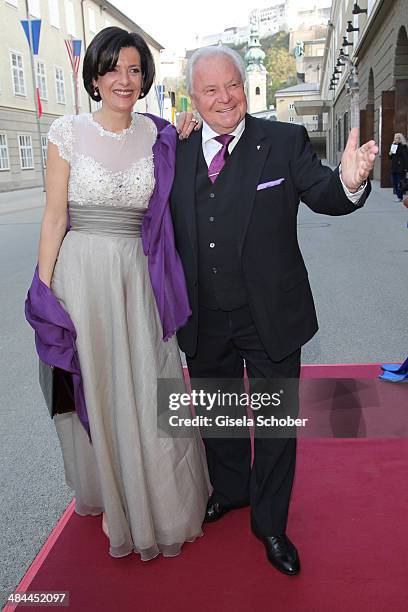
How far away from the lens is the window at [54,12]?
36.1 metres

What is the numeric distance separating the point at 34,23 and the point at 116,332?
26026 mm

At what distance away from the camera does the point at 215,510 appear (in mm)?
2838

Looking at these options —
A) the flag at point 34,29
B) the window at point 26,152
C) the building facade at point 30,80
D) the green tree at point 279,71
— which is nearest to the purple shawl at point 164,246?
the flag at point 34,29

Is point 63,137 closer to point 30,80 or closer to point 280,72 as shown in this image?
point 30,80

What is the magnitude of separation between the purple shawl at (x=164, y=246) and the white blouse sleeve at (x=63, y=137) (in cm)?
33

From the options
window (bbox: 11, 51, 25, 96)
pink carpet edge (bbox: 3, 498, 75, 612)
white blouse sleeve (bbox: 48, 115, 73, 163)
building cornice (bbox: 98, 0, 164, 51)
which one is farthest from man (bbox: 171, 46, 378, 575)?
building cornice (bbox: 98, 0, 164, 51)

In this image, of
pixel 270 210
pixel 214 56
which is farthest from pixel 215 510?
pixel 214 56

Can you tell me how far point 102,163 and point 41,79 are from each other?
36501mm

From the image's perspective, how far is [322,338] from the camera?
549 centimetres

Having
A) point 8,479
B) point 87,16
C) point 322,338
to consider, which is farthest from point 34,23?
point 8,479

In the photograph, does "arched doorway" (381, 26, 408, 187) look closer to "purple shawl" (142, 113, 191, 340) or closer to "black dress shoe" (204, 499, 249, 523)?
"purple shawl" (142, 113, 191, 340)

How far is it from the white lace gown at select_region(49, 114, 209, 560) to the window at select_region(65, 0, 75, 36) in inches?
1625

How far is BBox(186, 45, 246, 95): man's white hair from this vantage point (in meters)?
2.31

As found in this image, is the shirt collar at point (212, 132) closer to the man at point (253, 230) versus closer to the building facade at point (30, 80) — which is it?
the man at point (253, 230)
